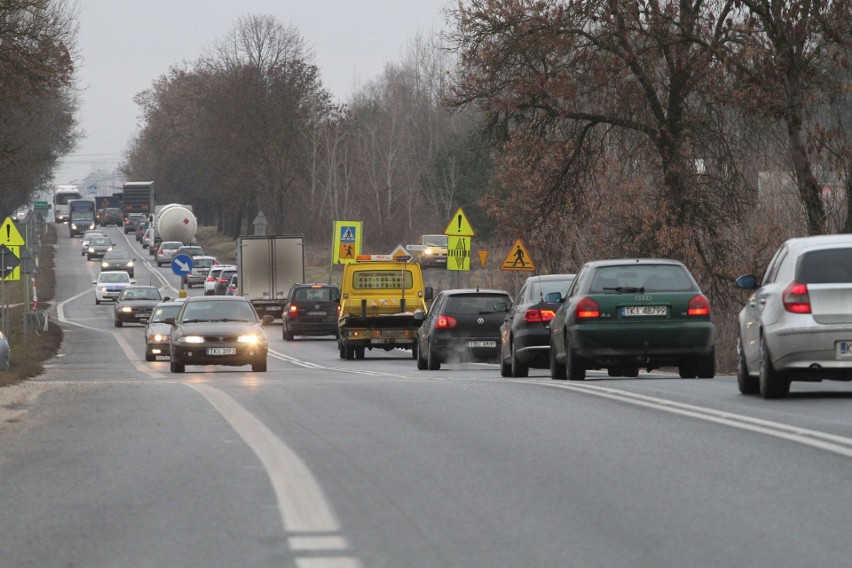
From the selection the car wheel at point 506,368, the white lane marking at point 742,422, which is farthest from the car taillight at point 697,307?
the car wheel at point 506,368

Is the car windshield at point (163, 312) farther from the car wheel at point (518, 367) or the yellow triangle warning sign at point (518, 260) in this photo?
the car wheel at point (518, 367)

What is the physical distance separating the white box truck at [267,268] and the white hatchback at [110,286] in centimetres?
2059

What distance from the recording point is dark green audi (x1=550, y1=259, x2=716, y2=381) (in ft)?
62.5

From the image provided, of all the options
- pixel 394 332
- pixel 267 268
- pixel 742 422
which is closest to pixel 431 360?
pixel 394 332

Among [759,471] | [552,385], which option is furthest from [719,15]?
[759,471]

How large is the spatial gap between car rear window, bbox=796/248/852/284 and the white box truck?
43.2 metres

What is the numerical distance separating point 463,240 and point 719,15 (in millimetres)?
10778

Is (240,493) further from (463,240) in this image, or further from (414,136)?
(414,136)

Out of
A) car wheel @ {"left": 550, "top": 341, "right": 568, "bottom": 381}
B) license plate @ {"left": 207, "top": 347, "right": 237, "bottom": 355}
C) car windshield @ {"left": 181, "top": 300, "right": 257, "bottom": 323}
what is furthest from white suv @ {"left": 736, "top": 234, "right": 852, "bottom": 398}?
car windshield @ {"left": 181, "top": 300, "right": 257, "bottom": 323}

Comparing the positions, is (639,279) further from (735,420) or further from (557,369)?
(735,420)

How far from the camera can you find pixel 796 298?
14797mm

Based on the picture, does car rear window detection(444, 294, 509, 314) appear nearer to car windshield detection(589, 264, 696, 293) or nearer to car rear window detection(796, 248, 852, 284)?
car windshield detection(589, 264, 696, 293)

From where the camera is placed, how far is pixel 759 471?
31.2ft

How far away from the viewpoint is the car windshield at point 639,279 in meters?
19.2
